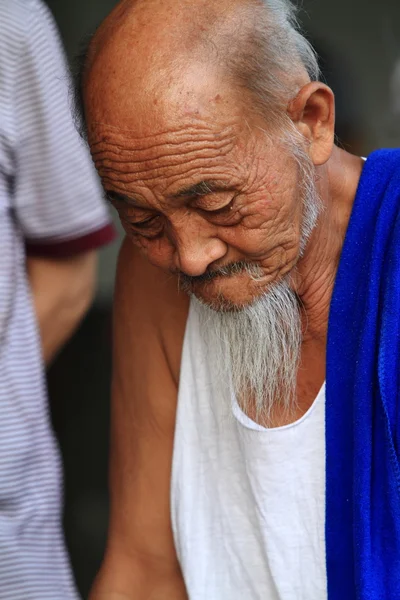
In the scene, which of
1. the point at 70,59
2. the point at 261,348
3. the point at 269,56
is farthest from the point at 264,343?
the point at 70,59

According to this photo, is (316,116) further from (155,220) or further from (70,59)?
(70,59)

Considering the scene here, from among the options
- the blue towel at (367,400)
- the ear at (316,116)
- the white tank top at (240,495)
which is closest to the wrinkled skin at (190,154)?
the ear at (316,116)

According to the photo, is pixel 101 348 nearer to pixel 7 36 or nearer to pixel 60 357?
pixel 60 357

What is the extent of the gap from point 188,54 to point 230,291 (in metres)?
0.45

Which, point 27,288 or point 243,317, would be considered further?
point 27,288

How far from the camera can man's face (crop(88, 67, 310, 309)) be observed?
5.97 feet

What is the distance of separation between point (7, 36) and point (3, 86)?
0.11m

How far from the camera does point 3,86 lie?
240cm

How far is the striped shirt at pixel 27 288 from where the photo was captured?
7.79 ft

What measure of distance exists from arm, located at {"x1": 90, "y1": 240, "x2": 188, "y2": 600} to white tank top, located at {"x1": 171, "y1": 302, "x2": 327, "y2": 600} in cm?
5

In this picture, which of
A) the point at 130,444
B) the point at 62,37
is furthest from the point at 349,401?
the point at 62,37

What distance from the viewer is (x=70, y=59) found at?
12.4ft

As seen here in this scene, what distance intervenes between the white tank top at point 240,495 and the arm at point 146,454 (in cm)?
5

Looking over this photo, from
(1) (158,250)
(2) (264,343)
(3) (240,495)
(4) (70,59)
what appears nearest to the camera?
(1) (158,250)
